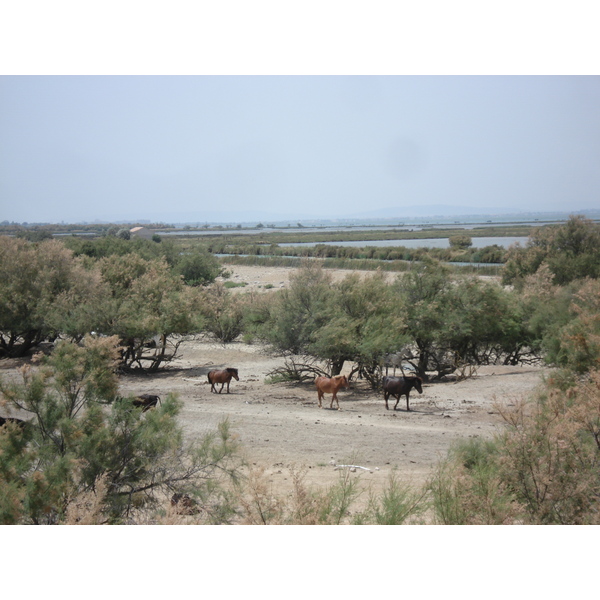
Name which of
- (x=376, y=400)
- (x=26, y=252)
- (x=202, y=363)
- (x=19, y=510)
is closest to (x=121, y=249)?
(x=26, y=252)

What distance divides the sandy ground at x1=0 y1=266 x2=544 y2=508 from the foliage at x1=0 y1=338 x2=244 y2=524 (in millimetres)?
1350

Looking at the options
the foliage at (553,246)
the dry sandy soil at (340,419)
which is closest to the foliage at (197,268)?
the foliage at (553,246)

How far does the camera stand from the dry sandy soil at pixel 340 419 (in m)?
10.4

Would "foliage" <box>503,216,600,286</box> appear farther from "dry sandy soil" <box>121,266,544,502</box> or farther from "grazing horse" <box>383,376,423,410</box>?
"grazing horse" <box>383,376,423,410</box>

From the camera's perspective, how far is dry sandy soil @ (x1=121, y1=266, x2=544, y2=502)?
10.4 meters

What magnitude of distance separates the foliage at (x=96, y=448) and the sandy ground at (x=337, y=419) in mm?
1350

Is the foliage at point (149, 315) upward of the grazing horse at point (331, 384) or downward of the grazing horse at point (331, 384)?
upward

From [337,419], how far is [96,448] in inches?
319

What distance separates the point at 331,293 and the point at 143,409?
12790 mm

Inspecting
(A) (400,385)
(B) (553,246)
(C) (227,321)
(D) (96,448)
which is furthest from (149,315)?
(B) (553,246)

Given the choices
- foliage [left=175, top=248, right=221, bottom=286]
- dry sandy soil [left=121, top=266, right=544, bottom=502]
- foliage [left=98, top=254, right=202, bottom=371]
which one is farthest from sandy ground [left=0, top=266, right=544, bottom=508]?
foliage [left=175, top=248, right=221, bottom=286]

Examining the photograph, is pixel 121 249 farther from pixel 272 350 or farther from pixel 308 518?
pixel 308 518

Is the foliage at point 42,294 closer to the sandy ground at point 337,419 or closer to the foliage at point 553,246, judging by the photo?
the sandy ground at point 337,419

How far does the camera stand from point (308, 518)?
5895 millimetres
